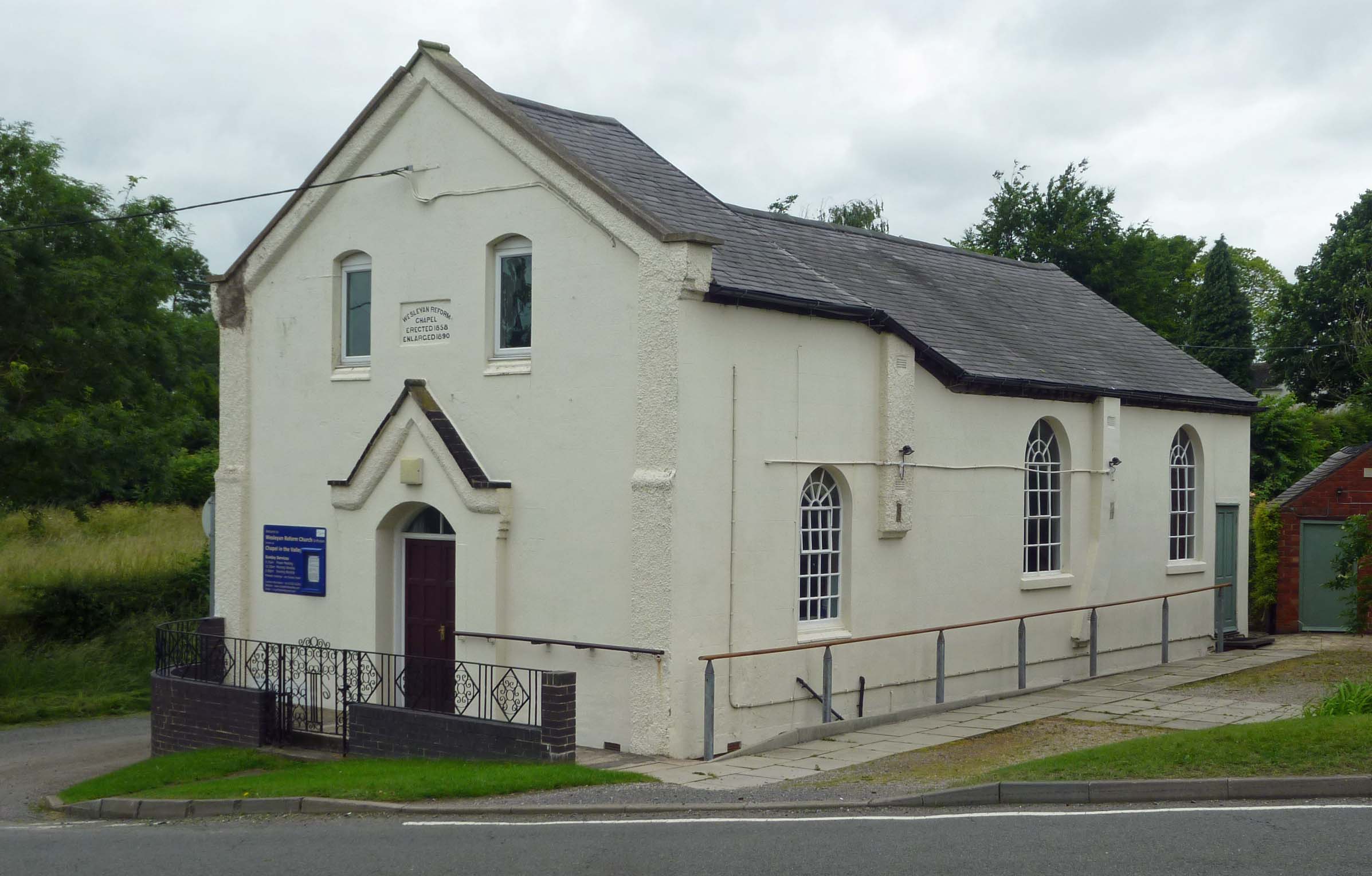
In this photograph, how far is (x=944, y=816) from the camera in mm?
10367

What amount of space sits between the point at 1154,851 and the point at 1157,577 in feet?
43.5

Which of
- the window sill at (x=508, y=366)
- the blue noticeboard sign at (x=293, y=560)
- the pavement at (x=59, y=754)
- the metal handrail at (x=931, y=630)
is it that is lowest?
the pavement at (x=59, y=754)

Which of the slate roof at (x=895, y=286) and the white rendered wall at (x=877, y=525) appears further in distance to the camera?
the slate roof at (x=895, y=286)

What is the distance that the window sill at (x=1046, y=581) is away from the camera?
18.5 m

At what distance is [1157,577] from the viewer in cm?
2133

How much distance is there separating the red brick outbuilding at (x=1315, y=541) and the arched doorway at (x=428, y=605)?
622 inches

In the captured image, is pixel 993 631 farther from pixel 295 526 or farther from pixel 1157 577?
pixel 295 526

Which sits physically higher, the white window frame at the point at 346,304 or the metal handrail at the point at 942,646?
the white window frame at the point at 346,304

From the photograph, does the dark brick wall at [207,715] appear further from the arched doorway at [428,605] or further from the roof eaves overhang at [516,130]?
the roof eaves overhang at [516,130]

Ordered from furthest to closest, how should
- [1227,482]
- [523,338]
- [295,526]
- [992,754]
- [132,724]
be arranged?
1. [1227,482]
2. [132,724]
3. [295,526]
4. [523,338]
5. [992,754]

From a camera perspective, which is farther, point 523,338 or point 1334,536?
point 1334,536

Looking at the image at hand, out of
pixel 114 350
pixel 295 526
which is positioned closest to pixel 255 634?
pixel 295 526

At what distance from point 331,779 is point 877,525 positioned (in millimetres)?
6576

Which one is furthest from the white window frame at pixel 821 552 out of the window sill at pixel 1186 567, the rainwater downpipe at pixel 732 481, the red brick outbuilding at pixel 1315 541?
the red brick outbuilding at pixel 1315 541
